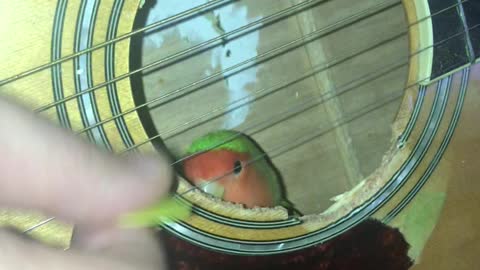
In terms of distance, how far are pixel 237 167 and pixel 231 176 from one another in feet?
0.05

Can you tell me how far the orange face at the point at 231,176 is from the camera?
2.80ft

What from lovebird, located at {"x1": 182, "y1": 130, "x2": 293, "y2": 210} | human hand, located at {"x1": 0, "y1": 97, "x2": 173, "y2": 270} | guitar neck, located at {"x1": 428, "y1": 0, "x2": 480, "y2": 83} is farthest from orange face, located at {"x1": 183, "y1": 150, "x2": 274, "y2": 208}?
human hand, located at {"x1": 0, "y1": 97, "x2": 173, "y2": 270}

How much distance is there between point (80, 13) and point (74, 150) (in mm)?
343

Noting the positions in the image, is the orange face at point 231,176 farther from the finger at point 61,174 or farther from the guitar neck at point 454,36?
the finger at point 61,174

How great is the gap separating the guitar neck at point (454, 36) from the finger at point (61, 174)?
0.58 metres

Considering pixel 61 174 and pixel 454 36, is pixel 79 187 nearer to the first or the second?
pixel 61 174

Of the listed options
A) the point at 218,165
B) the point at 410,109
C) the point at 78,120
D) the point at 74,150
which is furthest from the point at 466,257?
the point at 74,150

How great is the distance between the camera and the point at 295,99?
102 cm

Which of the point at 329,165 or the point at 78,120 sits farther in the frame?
the point at 329,165

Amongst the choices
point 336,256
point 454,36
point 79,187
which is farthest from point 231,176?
point 79,187

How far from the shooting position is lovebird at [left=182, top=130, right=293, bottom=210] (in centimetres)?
86

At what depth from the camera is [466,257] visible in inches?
36.8

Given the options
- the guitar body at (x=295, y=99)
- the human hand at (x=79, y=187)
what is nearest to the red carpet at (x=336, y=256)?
the guitar body at (x=295, y=99)

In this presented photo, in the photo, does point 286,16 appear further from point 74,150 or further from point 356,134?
point 74,150
